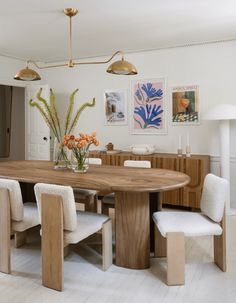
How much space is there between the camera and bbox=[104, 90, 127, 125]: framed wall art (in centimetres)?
525

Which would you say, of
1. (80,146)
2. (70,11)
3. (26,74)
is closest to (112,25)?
(70,11)

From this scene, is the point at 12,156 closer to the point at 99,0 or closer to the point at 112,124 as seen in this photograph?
the point at 112,124

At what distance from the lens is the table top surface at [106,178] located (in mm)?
2391

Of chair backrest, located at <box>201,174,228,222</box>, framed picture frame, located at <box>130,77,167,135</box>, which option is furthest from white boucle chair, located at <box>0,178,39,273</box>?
framed picture frame, located at <box>130,77,167,135</box>

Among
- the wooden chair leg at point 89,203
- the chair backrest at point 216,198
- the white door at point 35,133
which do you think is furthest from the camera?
the white door at point 35,133

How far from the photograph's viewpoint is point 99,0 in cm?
300

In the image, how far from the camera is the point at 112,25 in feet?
12.3

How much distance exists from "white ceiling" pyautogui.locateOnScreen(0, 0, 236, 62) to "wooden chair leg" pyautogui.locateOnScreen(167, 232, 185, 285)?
2.28 meters

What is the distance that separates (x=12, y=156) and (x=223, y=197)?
5.22 meters

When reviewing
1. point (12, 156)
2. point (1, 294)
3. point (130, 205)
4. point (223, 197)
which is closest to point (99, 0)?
point (130, 205)

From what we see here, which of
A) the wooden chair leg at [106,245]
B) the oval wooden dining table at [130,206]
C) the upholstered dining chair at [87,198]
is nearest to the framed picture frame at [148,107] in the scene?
the upholstered dining chair at [87,198]

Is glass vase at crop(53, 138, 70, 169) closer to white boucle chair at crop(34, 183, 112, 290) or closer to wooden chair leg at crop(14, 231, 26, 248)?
wooden chair leg at crop(14, 231, 26, 248)

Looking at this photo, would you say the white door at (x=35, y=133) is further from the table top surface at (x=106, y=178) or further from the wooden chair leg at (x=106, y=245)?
the wooden chair leg at (x=106, y=245)

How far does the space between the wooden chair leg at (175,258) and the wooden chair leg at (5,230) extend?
51.7 inches
